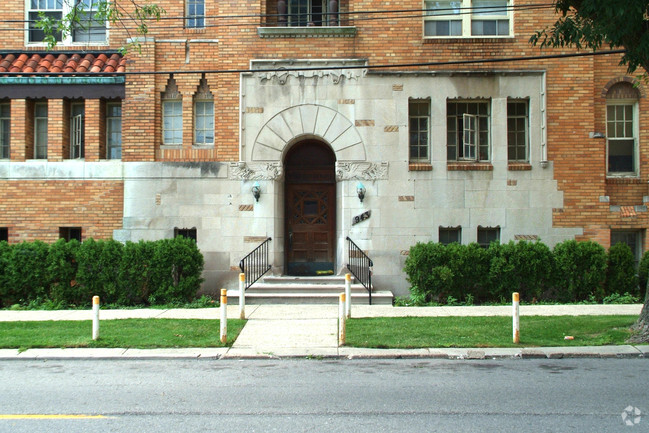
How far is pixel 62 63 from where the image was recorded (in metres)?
15.6

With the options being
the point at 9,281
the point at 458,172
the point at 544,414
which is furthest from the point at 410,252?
the point at 9,281

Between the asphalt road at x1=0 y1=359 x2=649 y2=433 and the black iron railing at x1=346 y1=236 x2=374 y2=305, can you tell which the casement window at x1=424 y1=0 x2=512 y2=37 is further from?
the asphalt road at x1=0 y1=359 x2=649 y2=433

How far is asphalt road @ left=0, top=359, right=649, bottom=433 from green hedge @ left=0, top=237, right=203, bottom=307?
4.90 m

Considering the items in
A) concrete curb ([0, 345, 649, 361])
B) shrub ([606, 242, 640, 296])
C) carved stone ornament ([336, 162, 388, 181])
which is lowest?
concrete curb ([0, 345, 649, 361])

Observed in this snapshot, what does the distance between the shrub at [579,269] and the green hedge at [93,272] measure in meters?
8.97

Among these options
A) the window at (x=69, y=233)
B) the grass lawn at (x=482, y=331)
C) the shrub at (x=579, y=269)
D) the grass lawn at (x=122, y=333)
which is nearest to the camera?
the grass lawn at (x=482, y=331)

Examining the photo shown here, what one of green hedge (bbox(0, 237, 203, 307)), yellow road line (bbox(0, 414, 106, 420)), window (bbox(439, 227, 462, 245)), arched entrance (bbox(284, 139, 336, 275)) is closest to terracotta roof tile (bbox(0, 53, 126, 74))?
green hedge (bbox(0, 237, 203, 307))

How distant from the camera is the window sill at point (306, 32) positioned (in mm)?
15273

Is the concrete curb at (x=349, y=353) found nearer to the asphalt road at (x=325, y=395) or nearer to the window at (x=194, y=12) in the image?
the asphalt road at (x=325, y=395)

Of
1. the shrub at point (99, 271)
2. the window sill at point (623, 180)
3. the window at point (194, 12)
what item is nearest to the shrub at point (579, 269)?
the window sill at point (623, 180)

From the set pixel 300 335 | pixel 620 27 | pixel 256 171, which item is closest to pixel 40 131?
pixel 256 171

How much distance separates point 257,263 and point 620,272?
902cm

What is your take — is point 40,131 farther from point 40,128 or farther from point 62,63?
point 62,63

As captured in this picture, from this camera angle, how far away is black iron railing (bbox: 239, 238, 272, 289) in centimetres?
1489
